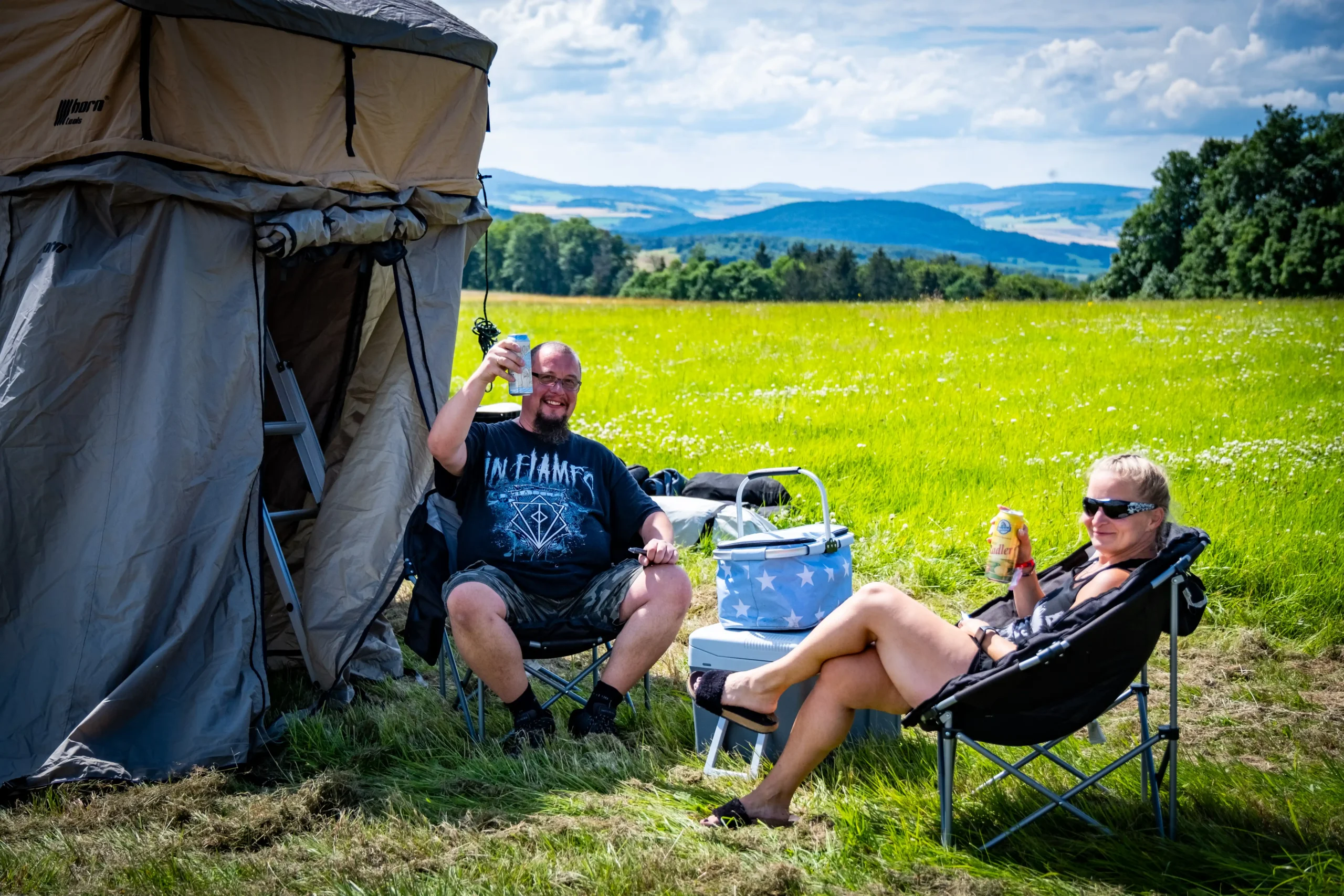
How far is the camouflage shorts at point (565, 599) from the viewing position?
371cm

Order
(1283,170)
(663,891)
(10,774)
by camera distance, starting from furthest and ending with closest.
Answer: (1283,170) → (10,774) → (663,891)

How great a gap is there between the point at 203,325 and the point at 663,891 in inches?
96.1

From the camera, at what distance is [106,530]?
350cm

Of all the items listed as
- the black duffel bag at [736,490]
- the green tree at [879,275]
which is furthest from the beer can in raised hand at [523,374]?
the green tree at [879,275]

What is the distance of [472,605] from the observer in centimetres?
358

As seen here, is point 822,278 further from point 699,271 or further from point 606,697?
point 606,697

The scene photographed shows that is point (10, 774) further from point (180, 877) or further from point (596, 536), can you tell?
point (596, 536)

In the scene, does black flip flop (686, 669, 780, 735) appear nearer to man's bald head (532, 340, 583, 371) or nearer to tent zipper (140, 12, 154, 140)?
man's bald head (532, 340, 583, 371)

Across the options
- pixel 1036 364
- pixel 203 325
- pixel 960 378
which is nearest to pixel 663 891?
pixel 203 325

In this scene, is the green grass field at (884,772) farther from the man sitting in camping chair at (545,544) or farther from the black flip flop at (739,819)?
the man sitting in camping chair at (545,544)

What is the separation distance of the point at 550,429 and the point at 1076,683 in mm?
2094

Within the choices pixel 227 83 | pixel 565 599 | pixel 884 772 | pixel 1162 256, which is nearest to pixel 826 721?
pixel 884 772

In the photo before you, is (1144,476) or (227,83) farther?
(227,83)

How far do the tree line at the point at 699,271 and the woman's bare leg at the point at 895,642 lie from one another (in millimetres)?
65351
